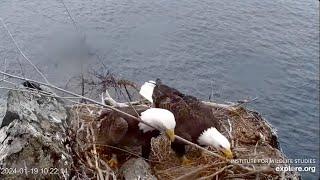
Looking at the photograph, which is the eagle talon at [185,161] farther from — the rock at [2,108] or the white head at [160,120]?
the rock at [2,108]

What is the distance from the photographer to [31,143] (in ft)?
14.8

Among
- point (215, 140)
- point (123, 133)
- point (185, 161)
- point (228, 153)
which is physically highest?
point (123, 133)

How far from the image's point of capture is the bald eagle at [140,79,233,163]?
5.34 m

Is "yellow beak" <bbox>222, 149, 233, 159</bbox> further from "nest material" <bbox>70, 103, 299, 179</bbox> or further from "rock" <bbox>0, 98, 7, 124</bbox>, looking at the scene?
"rock" <bbox>0, 98, 7, 124</bbox>

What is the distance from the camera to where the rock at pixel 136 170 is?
5.05 metres

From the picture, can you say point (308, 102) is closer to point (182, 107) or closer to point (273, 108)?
point (273, 108)

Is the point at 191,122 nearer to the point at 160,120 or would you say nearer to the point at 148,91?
the point at 160,120

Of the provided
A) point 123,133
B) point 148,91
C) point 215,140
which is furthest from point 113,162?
point 148,91

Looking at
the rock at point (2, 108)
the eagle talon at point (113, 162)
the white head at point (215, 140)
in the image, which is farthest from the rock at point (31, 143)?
the white head at point (215, 140)

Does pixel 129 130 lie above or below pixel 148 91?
below

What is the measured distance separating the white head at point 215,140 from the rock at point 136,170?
2.15 feet

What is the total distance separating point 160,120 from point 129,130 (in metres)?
0.45

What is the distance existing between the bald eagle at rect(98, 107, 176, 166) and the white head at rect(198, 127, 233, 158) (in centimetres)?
49

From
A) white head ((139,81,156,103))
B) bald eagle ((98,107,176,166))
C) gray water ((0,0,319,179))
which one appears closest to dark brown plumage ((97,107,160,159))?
bald eagle ((98,107,176,166))
